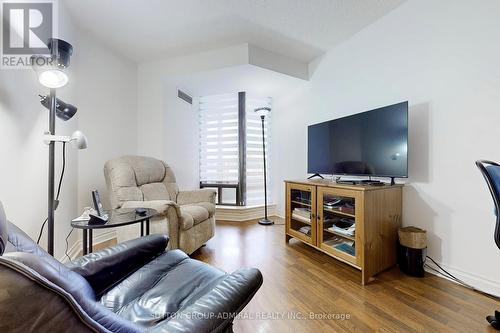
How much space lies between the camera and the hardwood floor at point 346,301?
48.1 inches

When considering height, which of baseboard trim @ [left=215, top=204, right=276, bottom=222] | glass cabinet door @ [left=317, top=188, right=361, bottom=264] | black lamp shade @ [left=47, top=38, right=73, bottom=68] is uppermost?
black lamp shade @ [left=47, top=38, right=73, bottom=68]

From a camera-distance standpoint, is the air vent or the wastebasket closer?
the wastebasket

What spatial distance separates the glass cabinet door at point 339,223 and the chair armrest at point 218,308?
1.26 meters

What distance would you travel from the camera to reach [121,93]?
285cm

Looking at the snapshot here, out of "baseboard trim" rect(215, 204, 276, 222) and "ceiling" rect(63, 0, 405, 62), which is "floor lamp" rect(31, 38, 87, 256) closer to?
"ceiling" rect(63, 0, 405, 62)

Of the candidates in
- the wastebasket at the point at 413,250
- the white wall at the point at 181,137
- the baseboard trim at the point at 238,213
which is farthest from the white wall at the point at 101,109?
the wastebasket at the point at 413,250

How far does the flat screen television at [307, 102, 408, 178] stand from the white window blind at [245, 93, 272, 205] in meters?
1.41

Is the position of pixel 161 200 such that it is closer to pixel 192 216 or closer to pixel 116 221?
pixel 192 216

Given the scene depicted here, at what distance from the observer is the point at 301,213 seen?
2.38 meters

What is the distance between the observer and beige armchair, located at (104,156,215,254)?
188cm

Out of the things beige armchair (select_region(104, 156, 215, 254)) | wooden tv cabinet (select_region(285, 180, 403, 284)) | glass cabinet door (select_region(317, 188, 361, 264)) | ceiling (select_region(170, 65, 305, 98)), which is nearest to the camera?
wooden tv cabinet (select_region(285, 180, 403, 284))

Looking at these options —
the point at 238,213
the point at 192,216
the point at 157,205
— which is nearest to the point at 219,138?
the point at 238,213

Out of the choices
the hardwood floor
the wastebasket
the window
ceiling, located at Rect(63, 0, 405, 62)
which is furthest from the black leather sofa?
the window

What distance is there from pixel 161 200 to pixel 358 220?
1.85 meters
